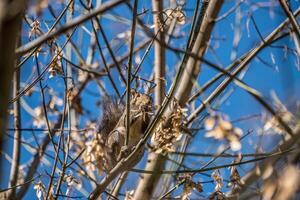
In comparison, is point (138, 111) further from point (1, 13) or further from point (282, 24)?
point (1, 13)

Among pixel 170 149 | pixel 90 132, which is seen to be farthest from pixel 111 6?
pixel 90 132

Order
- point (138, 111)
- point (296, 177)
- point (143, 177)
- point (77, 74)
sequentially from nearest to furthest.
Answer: point (296, 177)
point (138, 111)
point (143, 177)
point (77, 74)

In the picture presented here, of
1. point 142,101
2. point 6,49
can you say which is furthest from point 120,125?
point 6,49

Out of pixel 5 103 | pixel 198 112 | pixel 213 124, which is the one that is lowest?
pixel 5 103

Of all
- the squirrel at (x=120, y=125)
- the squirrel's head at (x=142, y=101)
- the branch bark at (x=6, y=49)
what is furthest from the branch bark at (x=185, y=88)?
the branch bark at (x=6, y=49)

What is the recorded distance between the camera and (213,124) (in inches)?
62.5

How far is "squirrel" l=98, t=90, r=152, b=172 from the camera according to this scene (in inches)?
101

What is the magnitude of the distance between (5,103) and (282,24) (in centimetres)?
208

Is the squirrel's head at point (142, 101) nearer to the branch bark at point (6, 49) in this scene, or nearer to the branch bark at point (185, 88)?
the branch bark at point (185, 88)

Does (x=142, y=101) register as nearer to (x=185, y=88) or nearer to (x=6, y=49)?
(x=185, y=88)

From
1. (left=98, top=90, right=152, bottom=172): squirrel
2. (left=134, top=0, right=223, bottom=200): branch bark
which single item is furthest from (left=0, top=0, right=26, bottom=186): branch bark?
(left=134, top=0, right=223, bottom=200): branch bark

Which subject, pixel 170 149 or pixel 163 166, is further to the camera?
pixel 163 166

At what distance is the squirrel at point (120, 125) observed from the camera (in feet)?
8.39

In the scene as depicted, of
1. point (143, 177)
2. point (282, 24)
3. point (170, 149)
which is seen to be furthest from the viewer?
point (143, 177)
